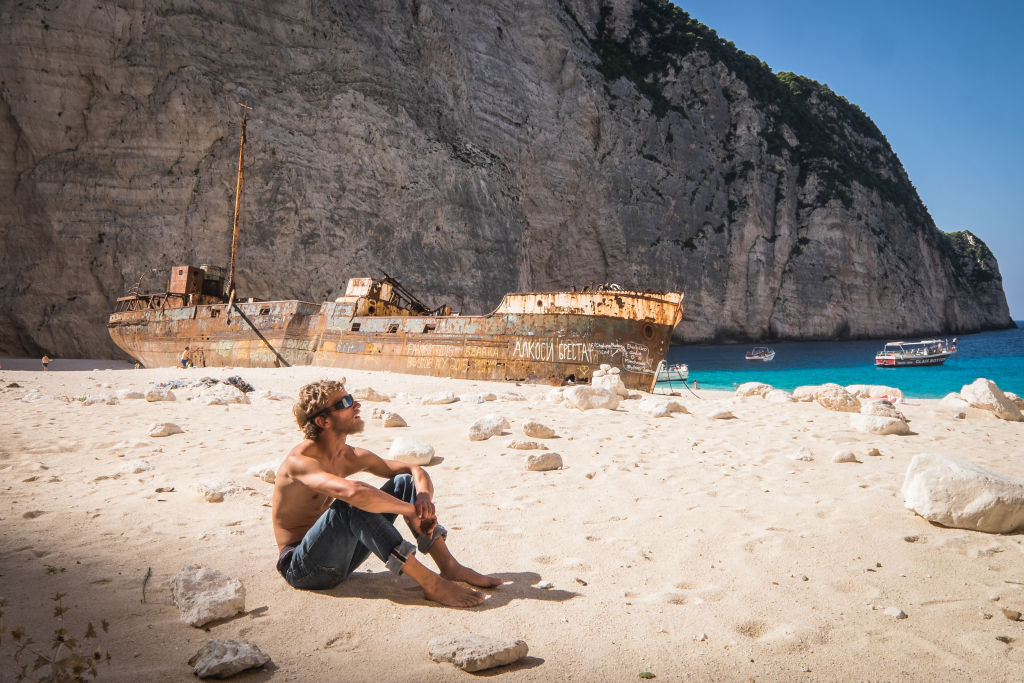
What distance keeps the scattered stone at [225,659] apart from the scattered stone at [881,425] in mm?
6409

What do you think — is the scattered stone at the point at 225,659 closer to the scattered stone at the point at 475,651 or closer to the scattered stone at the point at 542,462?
the scattered stone at the point at 475,651

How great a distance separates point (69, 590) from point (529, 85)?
4488 centimetres

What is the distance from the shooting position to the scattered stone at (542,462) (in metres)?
4.38

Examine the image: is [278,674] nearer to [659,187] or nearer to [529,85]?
[529,85]

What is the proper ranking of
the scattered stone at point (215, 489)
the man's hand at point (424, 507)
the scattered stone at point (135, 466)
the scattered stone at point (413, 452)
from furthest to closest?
1. the scattered stone at point (413, 452)
2. the scattered stone at point (135, 466)
3. the scattered stone at point (215, 489)
4. the man's hand at point (424, 507)

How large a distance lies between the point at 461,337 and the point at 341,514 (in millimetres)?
12492

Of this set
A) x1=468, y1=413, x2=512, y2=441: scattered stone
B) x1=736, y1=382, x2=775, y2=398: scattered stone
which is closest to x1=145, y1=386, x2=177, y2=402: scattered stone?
x1=468, y1=413, x2=512, y2=441: scattered stone

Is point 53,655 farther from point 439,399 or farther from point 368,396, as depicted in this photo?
point 368,396

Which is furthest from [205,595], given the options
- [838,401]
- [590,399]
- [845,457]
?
[838,401]

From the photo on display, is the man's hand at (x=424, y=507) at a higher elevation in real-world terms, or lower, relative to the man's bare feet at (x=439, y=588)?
higher

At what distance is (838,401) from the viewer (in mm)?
8047

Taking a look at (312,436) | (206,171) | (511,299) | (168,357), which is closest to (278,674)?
(312,436)

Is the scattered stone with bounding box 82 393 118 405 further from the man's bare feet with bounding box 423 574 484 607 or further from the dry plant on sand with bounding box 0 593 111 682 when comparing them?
the man's bare feet with bounding box 423 574 484 607

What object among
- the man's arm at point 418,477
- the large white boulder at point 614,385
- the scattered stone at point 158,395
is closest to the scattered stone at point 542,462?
the man's arm at point 418,477
